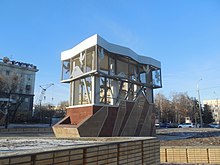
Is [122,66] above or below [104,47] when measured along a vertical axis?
below

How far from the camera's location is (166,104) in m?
67.8

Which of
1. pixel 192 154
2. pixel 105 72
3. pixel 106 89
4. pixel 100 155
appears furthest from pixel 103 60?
pixel 100 155

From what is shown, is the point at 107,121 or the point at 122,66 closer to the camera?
the point at 107,121

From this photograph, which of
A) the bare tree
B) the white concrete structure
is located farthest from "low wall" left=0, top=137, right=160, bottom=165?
the bare tree

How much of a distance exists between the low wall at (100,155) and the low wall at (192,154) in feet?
7.25

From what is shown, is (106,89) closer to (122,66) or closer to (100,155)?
(122,66)

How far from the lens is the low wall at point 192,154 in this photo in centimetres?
702

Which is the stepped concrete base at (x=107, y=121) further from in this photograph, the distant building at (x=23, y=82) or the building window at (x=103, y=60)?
the distant building at (x=23, y=82)

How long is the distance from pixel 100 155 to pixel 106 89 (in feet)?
53.1

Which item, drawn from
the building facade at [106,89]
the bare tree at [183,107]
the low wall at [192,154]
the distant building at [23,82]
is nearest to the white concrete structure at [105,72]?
the building facade at [106,89]

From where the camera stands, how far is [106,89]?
778 inches

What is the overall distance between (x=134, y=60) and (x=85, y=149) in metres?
18.7

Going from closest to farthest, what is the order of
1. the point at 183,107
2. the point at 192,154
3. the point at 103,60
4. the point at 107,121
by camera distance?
1. the point at 192,154
2. the point at 107,121
3. the point at 103,60
4. the point at 183,107

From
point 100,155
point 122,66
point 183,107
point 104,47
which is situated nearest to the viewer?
point 100,155
